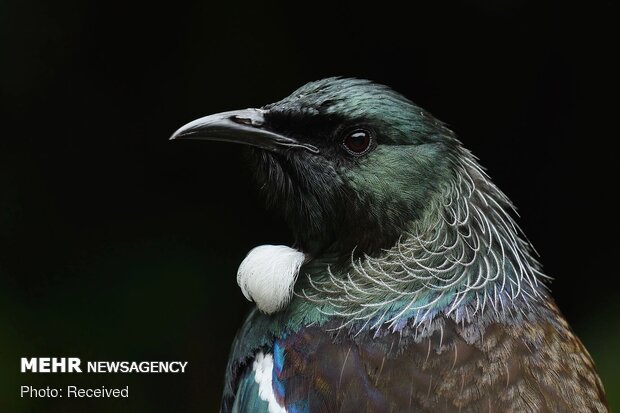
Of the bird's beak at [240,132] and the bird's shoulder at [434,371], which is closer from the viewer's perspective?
the bird's shoulder at [434,371]

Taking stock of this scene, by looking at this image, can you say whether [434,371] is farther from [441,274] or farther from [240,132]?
[240,132]

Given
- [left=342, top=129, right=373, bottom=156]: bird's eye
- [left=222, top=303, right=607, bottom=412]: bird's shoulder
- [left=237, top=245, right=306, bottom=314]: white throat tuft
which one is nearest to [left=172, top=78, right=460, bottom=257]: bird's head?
[left=342, top=129, right=373, bottom=156]: bird's eye

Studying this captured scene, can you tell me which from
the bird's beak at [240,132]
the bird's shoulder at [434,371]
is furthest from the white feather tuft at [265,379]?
the bird's beak at [240,132]

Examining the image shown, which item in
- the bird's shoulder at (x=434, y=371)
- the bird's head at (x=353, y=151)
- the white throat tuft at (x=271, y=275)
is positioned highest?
the bird's head at (x=353, y=151)

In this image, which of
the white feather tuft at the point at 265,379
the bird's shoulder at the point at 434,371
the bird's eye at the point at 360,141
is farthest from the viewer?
the bird's eye at the point at 360,141

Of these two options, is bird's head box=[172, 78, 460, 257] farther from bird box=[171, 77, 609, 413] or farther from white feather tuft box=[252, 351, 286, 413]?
white feather tuft box=[252, 351, 286, 413]

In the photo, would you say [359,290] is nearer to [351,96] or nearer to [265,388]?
[265,388]

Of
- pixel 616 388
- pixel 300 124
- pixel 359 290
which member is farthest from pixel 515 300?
pixel 616 388

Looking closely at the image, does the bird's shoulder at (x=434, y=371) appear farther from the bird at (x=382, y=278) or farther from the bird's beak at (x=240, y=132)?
the bird's beak at (x=240, y=132)
